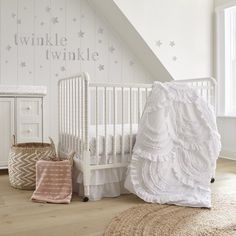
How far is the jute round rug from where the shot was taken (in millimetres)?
1632

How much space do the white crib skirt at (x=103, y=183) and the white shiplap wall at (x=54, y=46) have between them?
122cm

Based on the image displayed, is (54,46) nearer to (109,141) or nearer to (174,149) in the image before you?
(109,141)

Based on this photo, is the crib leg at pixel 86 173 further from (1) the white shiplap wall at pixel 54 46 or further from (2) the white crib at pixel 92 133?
(1) the white shiplap wall at pixel 54 46

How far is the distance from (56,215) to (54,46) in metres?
2.03

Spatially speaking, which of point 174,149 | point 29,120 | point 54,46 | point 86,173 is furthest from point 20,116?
point 174,149

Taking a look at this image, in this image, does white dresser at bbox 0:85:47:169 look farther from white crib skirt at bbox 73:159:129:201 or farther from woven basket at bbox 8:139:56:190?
white crib skirt at bbox 73:159:129:201

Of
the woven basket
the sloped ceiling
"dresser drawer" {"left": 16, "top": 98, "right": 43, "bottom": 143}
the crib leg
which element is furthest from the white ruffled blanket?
the sloped ceiling

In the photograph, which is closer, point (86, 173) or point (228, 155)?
point (86, 173)

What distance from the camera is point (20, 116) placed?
2924 mm

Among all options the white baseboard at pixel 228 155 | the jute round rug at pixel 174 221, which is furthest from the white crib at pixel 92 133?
the white baseboard at pixel 228 155

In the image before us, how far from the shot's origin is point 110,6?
3.35 m

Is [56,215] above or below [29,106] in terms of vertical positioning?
below

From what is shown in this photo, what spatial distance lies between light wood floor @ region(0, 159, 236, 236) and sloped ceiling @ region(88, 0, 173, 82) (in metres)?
1.60

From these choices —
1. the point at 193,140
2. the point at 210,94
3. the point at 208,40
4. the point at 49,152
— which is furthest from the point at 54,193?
the point at 208,40
